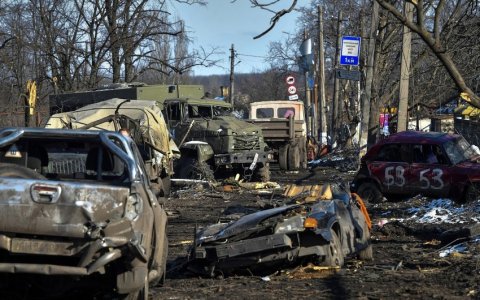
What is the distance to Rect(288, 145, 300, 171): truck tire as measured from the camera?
88.4 ft

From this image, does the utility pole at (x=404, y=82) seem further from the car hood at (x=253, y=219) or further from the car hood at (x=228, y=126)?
the car hood at (x=253, y=219)

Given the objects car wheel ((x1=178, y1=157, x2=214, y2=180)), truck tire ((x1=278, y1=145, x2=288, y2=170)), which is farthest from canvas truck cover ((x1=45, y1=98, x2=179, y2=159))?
truck tire ((x1=278, y1=145, x2=288, y2=170))

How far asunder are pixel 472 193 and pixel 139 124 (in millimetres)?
7369

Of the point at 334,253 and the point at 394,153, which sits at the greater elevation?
the point at 394,153

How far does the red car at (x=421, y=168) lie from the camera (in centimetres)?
1391

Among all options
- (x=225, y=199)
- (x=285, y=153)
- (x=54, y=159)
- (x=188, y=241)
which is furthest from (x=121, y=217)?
(x=285, y=153)

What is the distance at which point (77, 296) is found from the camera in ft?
23.0

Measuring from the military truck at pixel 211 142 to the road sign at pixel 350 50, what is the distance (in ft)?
11.6

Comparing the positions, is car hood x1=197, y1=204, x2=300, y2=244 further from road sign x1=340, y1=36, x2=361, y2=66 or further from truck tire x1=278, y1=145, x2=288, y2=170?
truck tire x1=278, y1=145, x2=288, y2=170

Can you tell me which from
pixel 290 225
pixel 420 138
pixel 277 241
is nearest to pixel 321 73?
pixel 420 138

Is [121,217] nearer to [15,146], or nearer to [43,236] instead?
[43,236]

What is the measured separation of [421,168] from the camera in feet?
47.8

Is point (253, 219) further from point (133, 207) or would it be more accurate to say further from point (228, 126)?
point (228, 126)

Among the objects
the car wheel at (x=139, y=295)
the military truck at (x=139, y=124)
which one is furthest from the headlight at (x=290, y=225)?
the military truck at (x=139, y=124)
